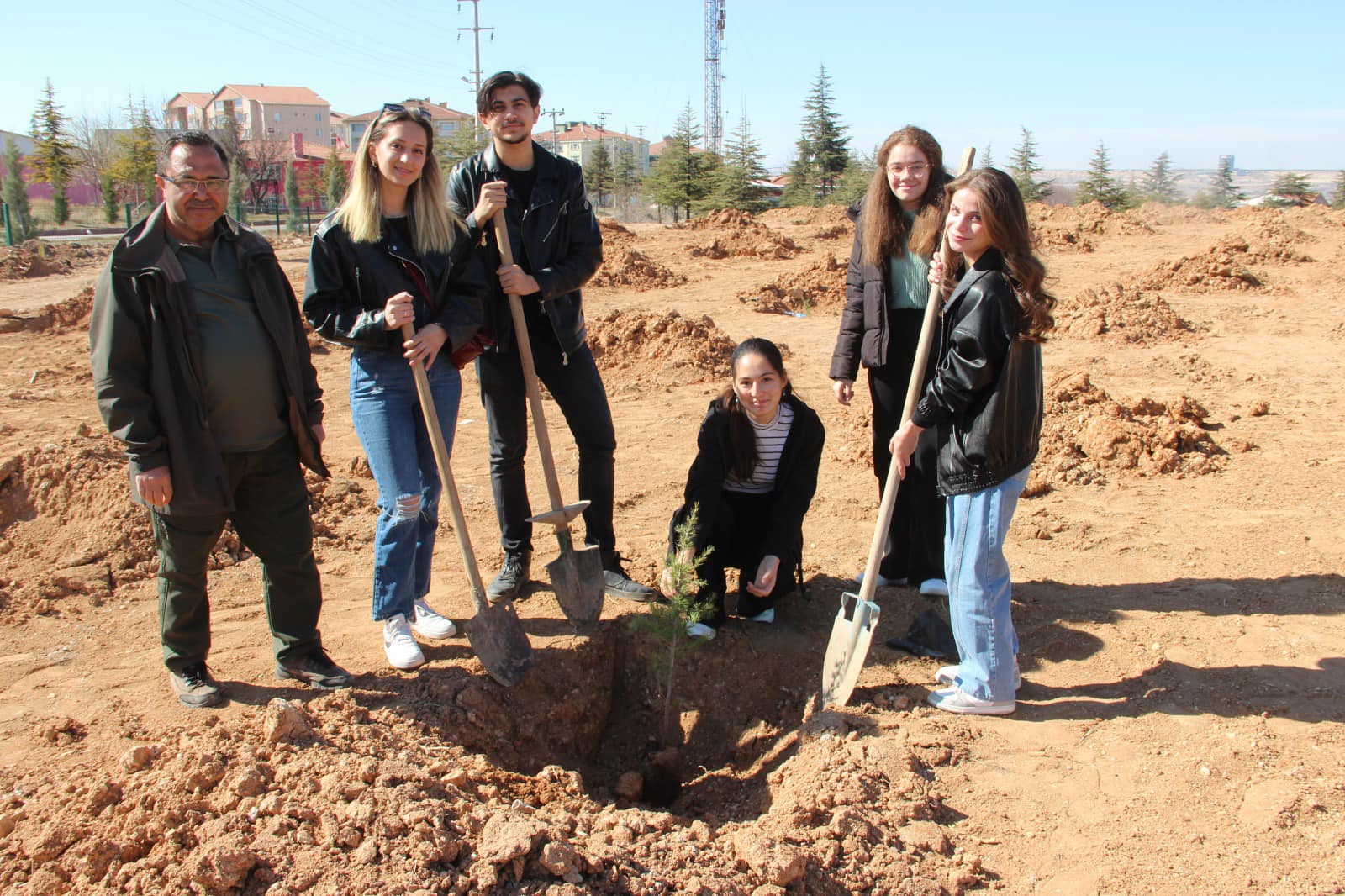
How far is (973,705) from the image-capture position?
10.9 ft

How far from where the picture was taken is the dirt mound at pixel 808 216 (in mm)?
24581

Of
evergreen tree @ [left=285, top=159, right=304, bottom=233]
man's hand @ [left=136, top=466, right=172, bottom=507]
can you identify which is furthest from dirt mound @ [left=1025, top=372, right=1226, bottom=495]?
evergreen tree @ [left=285, top=159, right=304, bottom=233]

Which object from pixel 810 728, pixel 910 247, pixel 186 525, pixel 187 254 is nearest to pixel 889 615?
pixel 810 728

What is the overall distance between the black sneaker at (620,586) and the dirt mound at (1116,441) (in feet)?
9.27

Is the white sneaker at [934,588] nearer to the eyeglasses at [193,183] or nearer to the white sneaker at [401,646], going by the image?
the white sneaker at [401,646]

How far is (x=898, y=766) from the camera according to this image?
2984 millimetres

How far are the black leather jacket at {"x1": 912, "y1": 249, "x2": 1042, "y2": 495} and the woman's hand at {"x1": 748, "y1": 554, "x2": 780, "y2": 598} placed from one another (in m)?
0.89

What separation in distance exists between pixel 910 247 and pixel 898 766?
1.96 m

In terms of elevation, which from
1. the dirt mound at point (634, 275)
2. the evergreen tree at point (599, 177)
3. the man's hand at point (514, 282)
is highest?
the evergreen tree at point (599, 177)

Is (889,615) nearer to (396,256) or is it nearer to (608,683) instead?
(608,683)

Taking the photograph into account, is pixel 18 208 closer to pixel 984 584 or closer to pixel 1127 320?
pixel 1127 320

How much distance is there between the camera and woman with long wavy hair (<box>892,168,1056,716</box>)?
2859 mm

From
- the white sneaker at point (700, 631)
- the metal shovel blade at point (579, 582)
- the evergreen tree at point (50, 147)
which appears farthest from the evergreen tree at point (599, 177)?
the white sneaker at point (700, 631)

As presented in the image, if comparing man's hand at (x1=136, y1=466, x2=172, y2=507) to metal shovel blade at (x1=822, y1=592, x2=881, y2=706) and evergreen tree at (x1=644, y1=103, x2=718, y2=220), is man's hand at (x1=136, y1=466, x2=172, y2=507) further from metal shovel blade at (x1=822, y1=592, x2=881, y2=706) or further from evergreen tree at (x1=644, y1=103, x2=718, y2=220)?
evergreen tree at (x1=644, y1=103, x2=718, y2=220)
